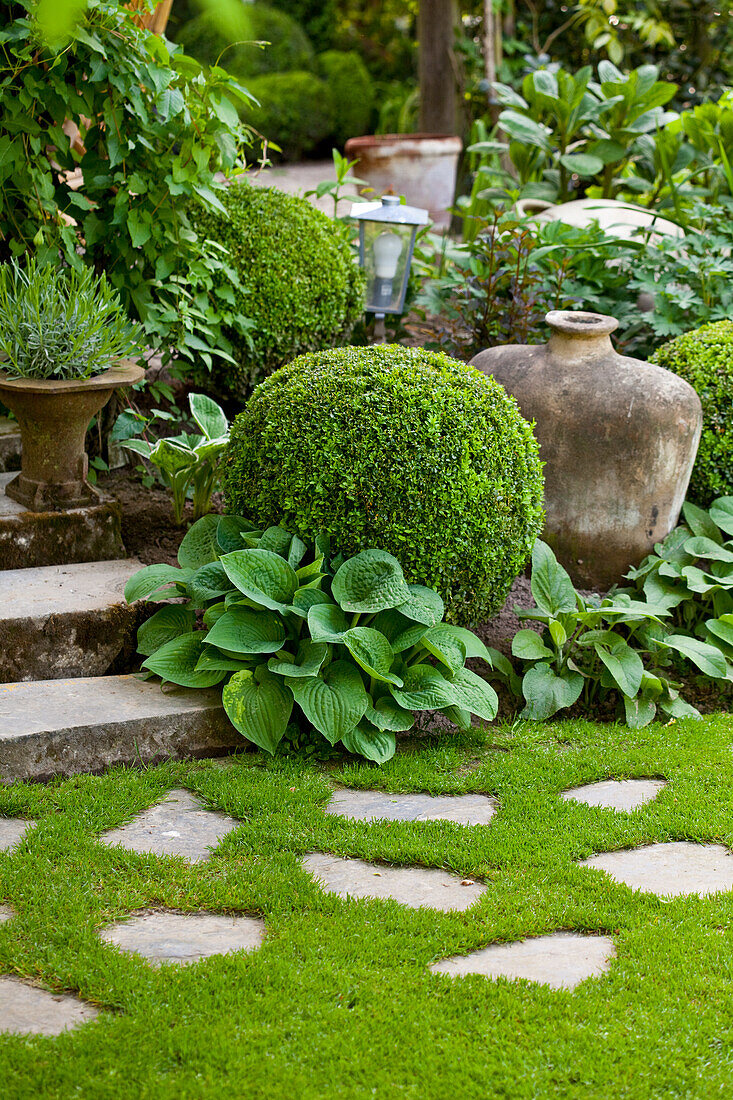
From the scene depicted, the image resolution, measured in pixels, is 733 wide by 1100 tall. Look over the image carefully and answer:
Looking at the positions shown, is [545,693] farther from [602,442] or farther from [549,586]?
[602,442]

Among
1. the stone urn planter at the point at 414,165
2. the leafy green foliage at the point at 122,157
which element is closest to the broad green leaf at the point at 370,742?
the leafy green foliage at the point at 122,157

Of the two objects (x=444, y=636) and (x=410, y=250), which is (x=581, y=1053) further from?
(x=410, y=250)

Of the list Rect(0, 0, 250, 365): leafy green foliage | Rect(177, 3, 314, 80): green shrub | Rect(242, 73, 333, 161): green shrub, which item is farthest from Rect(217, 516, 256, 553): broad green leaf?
Rect(177, 3, 314, 80): green shrub

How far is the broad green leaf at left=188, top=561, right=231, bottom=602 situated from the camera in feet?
11.3

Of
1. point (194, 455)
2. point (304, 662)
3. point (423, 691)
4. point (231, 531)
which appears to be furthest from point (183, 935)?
point (194, 455)

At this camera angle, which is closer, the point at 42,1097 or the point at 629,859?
the point at 42,1097

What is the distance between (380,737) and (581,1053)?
54.0 inches

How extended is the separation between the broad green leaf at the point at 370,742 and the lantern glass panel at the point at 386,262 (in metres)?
2.61

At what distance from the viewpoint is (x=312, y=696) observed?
3.17m

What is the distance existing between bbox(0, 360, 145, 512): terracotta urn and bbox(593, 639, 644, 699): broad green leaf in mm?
2083

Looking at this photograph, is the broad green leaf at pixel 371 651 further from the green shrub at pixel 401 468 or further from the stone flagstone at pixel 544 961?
the stone flagstone at pixel 544 961

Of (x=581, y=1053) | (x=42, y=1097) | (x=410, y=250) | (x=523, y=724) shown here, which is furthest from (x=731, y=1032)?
(x=410, y=250)

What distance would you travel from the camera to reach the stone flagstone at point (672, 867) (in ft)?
8.68

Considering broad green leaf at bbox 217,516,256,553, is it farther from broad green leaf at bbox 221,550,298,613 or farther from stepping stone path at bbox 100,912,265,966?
stepping stone path at bbox 100,912,265,966
